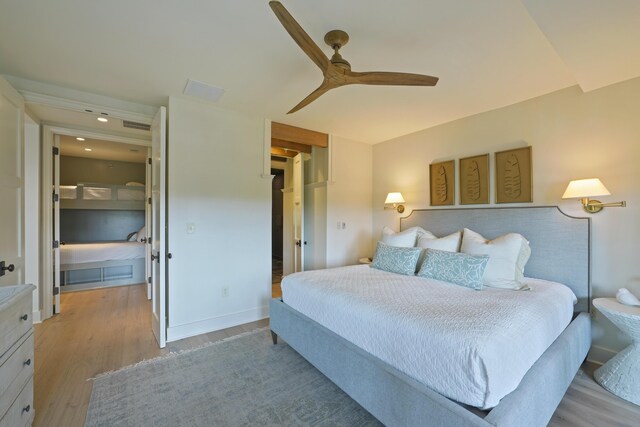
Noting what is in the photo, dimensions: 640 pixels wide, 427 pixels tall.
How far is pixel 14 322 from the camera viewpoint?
55.3 inches

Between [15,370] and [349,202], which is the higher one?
[349,202]

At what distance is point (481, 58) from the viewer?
2059 millimetres

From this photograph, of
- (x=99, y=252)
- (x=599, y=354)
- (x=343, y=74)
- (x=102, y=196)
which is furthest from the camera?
(x=102, y=196)

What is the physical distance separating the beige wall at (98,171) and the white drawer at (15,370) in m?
5.61

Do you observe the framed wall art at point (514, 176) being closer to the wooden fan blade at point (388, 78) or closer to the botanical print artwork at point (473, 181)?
the botanical print artwork at point (473, 181)

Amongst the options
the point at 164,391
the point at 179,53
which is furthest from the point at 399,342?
the point at 179,53

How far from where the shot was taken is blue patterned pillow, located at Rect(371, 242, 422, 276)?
8.93ft

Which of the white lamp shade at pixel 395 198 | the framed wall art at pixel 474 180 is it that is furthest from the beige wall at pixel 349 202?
the framed wall art at pixel 474 180

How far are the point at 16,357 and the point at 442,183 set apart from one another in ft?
12.8

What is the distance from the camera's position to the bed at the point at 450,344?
1.23 metres

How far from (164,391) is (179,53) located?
250 cm

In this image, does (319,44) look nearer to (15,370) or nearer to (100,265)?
(15,370)

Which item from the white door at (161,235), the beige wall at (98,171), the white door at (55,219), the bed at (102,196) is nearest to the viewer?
the white door at (161,235)

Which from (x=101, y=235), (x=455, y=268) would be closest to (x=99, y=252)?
(x=101, y=235)
